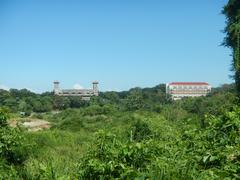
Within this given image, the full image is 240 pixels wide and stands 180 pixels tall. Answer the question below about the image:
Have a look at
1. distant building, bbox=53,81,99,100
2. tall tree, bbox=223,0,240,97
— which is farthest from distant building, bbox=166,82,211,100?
tall tree, bbox=223,0,240,97

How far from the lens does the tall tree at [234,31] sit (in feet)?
68.6

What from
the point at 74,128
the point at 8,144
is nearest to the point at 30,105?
the point at 74,128

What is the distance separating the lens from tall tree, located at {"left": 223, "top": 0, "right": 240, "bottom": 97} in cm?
2091

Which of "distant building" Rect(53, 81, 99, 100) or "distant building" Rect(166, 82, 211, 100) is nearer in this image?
"distant building" Rect(53, 81, 99, 100)

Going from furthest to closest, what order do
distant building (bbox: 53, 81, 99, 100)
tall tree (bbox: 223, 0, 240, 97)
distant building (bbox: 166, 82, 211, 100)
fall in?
1. distant building (bbox: 166, 82, 211, 100)
2. distant building (bbox: 53, 81, 99, 100)
3. tall tree (bbox: 223, 0, 240, 97)

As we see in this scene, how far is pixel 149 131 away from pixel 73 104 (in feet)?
204

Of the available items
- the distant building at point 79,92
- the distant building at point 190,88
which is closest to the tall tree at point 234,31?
the distant building at point 79,92

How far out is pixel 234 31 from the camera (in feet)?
69.5

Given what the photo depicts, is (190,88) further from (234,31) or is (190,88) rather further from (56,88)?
(234,31)

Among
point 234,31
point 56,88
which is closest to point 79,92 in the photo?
point 56,88

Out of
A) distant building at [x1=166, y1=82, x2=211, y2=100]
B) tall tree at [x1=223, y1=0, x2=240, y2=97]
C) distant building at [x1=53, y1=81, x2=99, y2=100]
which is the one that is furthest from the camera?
distant building at [x1=166, y1=82, x2=211, y2=100]

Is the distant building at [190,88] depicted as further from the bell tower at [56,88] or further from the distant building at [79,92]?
the bell tower at [56,88]

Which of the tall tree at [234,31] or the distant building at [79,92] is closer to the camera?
the tall tree at [234,31]

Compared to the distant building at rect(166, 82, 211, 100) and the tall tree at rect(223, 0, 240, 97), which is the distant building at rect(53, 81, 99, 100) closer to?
the distant building at rect(166, 82, 211, 100)
